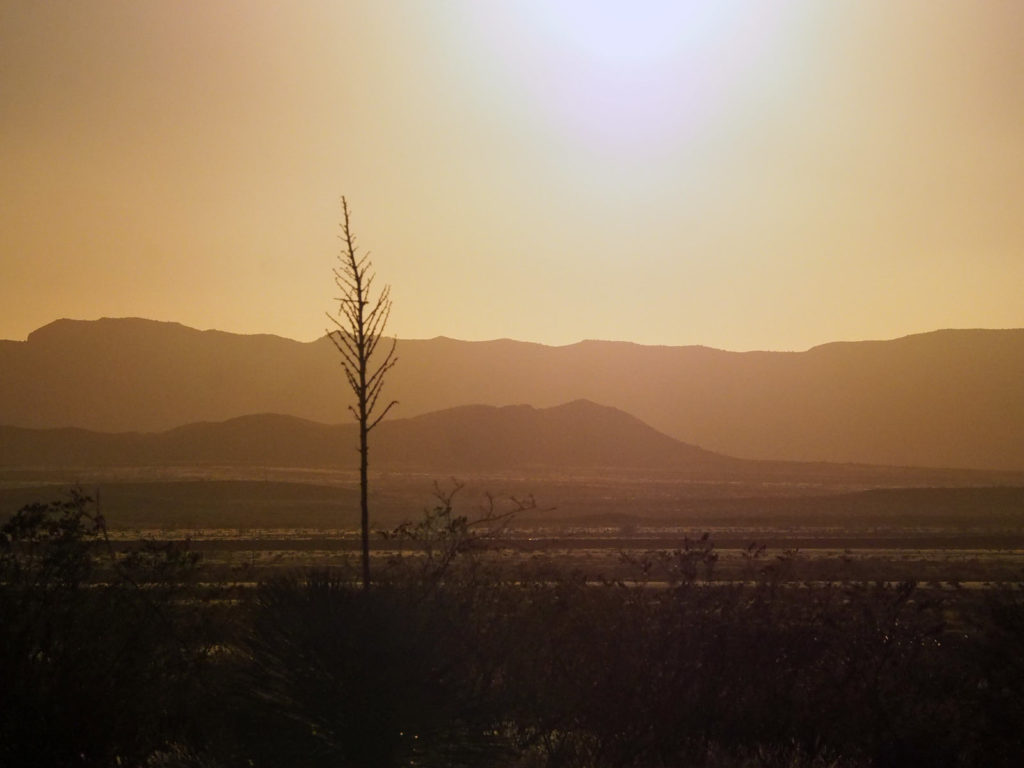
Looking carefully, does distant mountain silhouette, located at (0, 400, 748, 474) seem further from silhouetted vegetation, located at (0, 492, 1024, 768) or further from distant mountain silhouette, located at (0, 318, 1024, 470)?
silhouetted vegetation, located at (0, 492, 1024, 768)

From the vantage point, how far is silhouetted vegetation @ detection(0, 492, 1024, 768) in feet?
22.1

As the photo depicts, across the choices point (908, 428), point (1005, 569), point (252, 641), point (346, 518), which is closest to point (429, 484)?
point (346, 518)

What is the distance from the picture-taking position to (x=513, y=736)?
803 centimetres

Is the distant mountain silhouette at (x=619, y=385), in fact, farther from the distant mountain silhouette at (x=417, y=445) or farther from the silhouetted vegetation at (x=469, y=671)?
the silhouetted vegetation at (x=469, y=671)

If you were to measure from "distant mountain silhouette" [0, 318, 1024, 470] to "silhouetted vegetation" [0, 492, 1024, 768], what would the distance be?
458 feet

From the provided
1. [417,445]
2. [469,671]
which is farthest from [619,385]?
[469,671]

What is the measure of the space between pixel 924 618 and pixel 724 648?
4.28 m

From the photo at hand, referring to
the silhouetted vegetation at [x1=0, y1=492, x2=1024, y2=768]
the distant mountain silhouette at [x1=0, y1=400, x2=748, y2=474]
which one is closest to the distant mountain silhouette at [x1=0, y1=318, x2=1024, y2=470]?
the distant mountain silhouette at [x1=0, y1=400, x2=748, y2=474]

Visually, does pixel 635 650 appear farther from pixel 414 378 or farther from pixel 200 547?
pixel 414 378

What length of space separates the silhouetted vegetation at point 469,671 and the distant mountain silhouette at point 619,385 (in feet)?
458

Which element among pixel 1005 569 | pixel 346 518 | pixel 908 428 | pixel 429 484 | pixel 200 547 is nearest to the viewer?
pixel 1005 569

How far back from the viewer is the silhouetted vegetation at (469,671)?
6.73 m

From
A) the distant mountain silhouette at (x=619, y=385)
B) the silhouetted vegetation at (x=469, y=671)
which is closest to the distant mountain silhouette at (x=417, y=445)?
the distant mountain silhouette at (x=619, y=385)

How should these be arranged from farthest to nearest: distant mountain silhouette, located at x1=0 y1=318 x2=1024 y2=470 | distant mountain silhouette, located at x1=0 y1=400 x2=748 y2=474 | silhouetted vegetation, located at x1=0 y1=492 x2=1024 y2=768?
distant mountain silhouette, located at x1=0 y1=318 x2=1024 y2=470 < distant mountain silhouette, located at x1=0 y1=400 x2=748 y2=474 < silhouetted vegetation, located at x1=0 y1=492 x2=1024 y2=768
